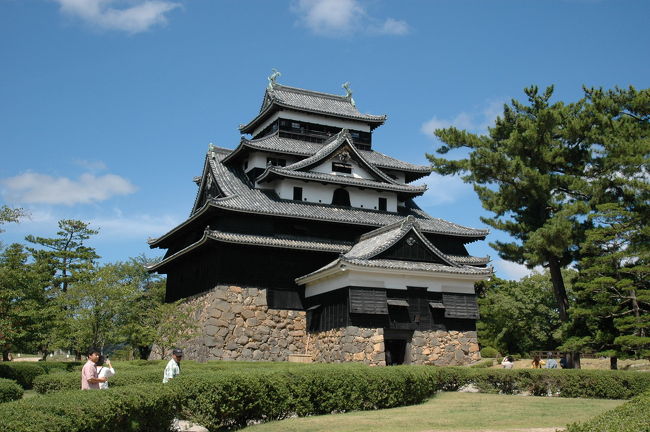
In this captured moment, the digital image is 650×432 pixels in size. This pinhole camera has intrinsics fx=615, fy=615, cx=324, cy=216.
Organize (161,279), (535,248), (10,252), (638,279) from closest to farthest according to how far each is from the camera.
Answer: (638,279), (535,248), (10,252), (161,279)

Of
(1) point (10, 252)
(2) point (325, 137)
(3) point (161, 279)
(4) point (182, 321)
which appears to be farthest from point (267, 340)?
(3) point (161, 279)

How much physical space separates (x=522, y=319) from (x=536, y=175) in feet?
66.5

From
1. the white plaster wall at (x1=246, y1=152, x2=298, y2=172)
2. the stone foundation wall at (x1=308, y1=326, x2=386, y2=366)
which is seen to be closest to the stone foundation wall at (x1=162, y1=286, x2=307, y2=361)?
the stone foundation wall at (x1=308, y1=326, x2=386, y2=366)

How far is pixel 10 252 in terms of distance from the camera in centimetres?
3997

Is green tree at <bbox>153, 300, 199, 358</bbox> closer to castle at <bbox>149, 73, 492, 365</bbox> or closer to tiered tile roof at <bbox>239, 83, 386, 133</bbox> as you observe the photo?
castle at <bbox>149, 73, 492, 365</bbox>

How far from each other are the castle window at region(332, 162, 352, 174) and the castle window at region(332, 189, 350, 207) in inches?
48.1

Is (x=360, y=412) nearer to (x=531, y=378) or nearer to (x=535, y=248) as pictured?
(x=531, y=378)

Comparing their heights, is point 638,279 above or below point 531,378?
above

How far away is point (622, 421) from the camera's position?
852 centimetres

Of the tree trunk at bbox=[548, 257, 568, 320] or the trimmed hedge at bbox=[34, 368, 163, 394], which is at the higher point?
the tree trunk at bbox=[548, 257, 568, 320]

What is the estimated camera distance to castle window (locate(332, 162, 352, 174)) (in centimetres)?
3631

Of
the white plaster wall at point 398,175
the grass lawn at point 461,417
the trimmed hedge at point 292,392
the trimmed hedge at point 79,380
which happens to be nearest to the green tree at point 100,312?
the trimmed hedge at point 79,380

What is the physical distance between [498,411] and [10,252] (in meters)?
34.6

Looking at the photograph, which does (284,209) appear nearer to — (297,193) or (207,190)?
(297,193)
